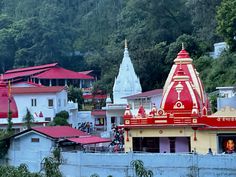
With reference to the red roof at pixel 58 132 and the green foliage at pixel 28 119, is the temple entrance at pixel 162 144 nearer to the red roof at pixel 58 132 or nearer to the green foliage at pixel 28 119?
the red roof at pixel 58 132

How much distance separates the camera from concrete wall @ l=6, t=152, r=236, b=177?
30141mm

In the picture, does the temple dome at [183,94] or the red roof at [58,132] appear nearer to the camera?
the temple dome at [183,94]

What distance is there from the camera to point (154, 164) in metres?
31.6

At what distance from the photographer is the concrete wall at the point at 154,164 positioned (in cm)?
3014

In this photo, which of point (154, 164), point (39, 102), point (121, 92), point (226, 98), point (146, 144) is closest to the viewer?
point (154, 164)

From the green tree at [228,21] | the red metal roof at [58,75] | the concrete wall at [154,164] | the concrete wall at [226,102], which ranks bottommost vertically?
the concrete wall at [154,164]

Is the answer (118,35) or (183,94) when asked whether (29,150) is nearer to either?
(183,94)

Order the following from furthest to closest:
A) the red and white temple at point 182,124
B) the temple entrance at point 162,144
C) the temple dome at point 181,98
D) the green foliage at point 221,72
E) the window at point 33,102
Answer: the window at point 33,102 < the green foliage at point 221,72 < the temple dome at point 181,98 < the temple entrance at point 162,144 < the red and white temple at point 182,124

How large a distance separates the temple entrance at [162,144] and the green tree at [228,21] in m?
13.1

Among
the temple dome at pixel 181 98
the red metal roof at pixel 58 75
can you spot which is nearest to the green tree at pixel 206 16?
the red metal roof at pixel 58 75

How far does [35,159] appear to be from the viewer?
117 ft

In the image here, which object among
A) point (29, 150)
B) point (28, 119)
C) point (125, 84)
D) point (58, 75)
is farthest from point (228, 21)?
point (58, 75)

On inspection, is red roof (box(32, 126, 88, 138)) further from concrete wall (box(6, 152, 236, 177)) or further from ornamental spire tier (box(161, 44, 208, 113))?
ornamental spire tier (box(161, 44, 208, 113))

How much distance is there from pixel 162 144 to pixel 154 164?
3.40 meters
